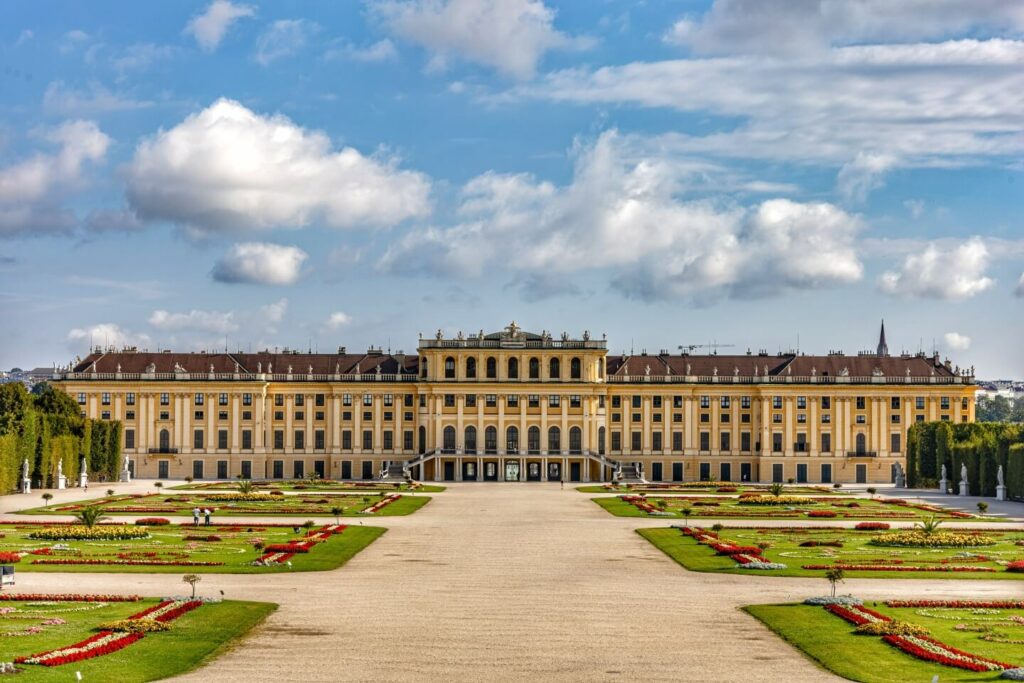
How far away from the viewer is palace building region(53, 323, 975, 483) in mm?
118250

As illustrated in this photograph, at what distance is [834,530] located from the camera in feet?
197

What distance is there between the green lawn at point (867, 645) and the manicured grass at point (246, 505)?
122 feet

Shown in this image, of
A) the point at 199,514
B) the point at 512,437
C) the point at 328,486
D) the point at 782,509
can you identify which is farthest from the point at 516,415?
the point at 199,514

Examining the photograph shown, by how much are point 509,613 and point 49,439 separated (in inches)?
2672

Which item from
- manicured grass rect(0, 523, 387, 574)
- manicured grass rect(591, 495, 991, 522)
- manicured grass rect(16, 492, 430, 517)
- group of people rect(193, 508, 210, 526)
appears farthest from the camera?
manicured grass rect(591, 495, 991, 522)

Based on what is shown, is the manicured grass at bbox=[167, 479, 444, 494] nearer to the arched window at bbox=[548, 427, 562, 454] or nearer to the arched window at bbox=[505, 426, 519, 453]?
the arched window at bbox=[505, 426, 519, 453]

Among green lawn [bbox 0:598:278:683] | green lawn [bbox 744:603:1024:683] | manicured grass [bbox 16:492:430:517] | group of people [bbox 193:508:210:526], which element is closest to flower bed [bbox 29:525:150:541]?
group of people [bbox 193:508:210:526]

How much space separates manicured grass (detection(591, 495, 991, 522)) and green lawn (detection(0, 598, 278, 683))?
39.3 meters

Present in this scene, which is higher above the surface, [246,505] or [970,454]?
[970,454]

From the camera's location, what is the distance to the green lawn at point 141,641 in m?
26.3

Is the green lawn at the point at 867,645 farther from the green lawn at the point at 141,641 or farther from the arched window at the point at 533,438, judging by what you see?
the arched window at the point at 533,438

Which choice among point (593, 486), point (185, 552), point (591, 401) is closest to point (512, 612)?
point (185, 552)

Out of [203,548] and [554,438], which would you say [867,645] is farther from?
[554,438]

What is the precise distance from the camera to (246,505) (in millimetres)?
76000
